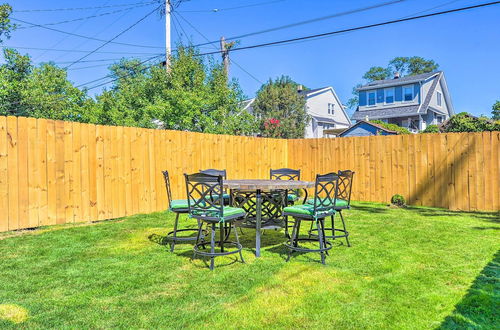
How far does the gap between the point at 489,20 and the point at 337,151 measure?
1195cm

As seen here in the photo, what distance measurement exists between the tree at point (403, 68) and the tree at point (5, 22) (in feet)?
103

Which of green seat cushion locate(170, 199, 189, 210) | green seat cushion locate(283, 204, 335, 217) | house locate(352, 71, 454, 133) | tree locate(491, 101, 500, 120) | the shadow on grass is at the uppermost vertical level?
house locate(352, 71, 454, 133)

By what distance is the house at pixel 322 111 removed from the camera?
22375 millimetres

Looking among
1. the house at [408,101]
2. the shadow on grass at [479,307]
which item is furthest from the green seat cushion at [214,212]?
the house at [408,101]

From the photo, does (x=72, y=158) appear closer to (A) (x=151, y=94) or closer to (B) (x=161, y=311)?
(B) (x=161, y=311)

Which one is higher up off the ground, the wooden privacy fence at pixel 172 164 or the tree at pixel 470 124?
the tree at pixel 470 124

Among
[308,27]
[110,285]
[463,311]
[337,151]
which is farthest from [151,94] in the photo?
[463,311]

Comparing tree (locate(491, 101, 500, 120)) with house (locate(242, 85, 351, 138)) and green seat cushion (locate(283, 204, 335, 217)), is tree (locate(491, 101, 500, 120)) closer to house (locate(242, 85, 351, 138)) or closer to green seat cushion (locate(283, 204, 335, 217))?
house (locate(242, 85, 351, 138))

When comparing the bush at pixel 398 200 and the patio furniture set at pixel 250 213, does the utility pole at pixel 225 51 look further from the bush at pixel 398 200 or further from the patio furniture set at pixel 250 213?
the patio furniture set at pixel 250 213

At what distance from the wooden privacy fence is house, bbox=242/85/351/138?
1306 centimetres

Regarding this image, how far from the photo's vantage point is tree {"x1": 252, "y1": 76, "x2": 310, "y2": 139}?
1680 cm

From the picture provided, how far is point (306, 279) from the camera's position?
9.74 ft

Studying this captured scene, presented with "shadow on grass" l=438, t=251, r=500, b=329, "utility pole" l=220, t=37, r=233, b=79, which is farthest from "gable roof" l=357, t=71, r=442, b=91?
"shadow on grass" l=438, t=251, r=500, b=329

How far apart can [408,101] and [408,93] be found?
536 mm
